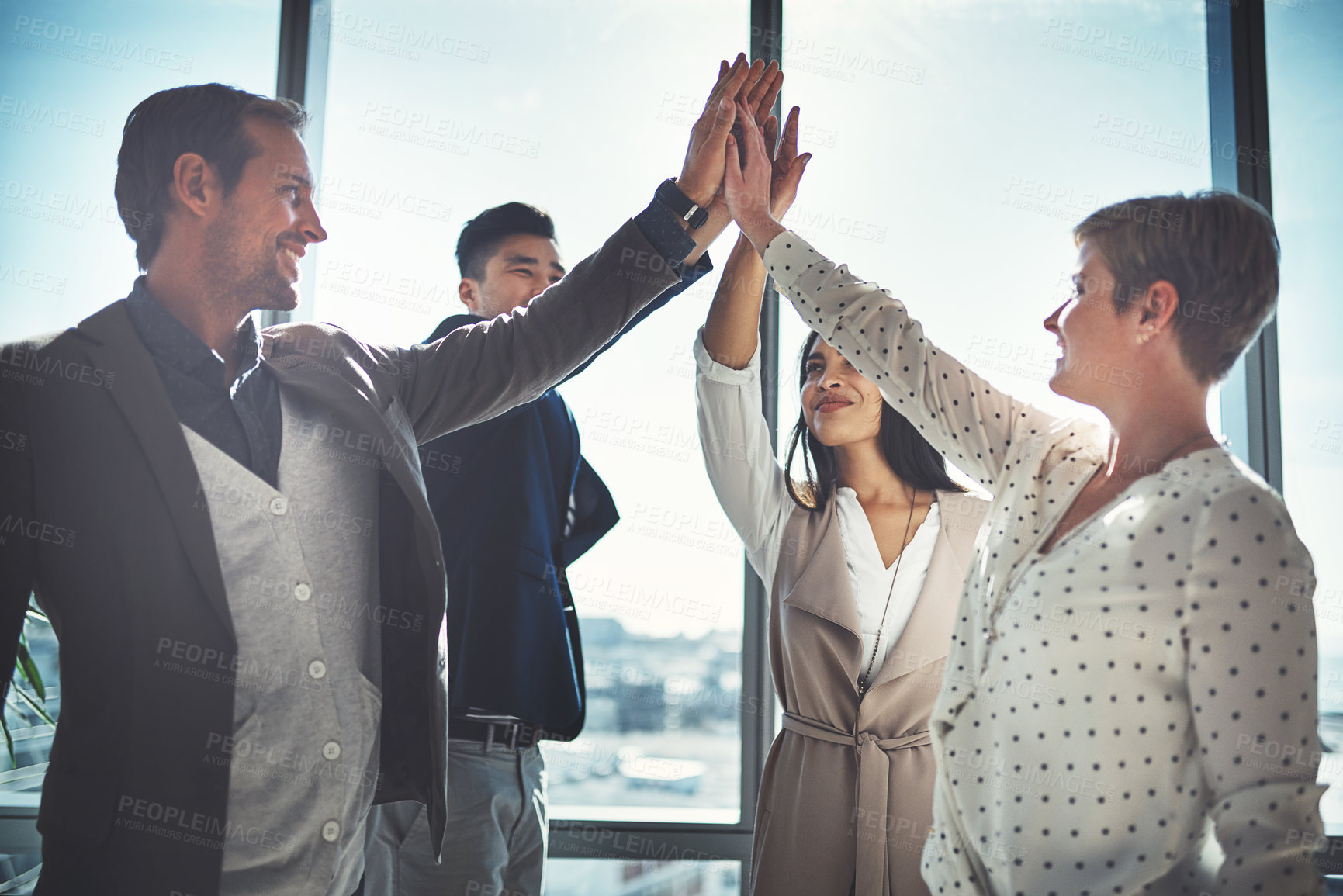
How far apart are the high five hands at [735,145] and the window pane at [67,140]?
1.42 metres

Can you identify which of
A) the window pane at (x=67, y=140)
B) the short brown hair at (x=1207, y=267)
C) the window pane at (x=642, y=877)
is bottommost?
the window pane at (x=642, y=877)

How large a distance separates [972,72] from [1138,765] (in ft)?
7.10

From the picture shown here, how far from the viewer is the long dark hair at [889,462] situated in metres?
1.72

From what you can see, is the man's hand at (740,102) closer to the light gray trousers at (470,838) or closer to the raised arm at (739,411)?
the raised arm at (739,411)

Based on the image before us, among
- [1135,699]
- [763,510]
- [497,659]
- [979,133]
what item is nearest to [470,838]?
[497,659]

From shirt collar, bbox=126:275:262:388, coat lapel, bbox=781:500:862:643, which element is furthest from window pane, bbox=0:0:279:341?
coat lapel, bbox=781:500:862:643

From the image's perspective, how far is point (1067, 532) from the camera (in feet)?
3.58

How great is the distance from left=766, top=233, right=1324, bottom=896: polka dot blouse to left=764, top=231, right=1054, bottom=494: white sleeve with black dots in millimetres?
76

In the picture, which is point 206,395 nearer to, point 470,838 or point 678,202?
point 678,202

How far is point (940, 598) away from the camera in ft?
5.08

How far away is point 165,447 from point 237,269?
0.32 m

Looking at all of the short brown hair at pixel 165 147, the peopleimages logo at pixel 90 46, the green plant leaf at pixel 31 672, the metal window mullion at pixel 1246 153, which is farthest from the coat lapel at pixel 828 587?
the peopleimages logo at pixel 90 46

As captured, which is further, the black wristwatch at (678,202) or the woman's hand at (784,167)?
the woman's hand at (784,167)

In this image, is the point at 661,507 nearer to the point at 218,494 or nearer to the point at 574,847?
the point at 574,847
